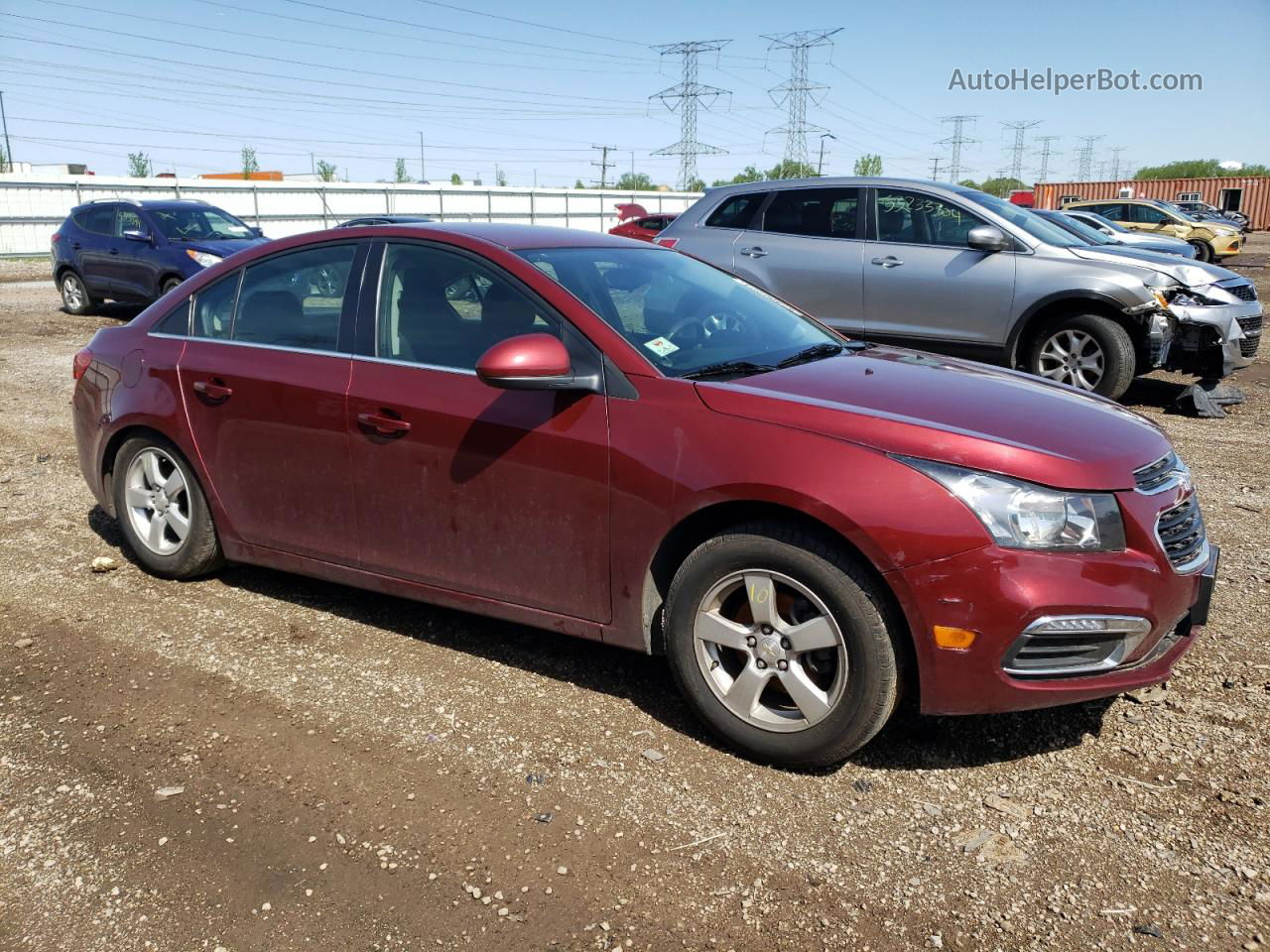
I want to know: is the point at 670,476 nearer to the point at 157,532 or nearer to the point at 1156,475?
the point at 1156,475

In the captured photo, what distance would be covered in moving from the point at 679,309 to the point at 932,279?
17.8 ft

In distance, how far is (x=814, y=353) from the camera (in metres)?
4.00

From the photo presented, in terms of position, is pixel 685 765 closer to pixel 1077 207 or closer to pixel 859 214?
pixel 859 214

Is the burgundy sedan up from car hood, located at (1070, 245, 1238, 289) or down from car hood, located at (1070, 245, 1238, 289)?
→ down

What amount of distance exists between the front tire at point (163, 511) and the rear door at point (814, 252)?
5.69 m

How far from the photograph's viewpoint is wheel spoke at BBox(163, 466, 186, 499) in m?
4.62

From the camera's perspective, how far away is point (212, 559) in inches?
184

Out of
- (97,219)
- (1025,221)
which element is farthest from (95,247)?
(1025,221)

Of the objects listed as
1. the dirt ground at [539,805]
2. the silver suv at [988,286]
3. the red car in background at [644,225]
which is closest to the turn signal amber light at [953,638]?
the dirt ground at [539,805]

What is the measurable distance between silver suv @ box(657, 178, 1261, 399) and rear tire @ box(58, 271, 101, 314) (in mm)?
11084

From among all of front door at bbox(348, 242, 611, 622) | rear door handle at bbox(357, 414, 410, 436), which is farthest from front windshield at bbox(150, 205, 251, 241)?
rear door handle at bbox(357, 414, 410, 436)

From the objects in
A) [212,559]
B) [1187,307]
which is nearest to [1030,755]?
[212,559]

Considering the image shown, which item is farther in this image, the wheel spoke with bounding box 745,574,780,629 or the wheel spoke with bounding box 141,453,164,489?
the wheel spoke with bounding box 141,453,164,489

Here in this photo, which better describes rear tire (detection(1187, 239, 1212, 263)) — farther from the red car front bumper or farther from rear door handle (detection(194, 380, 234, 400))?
rear door handle (detection(194, 380, 234, 400))
